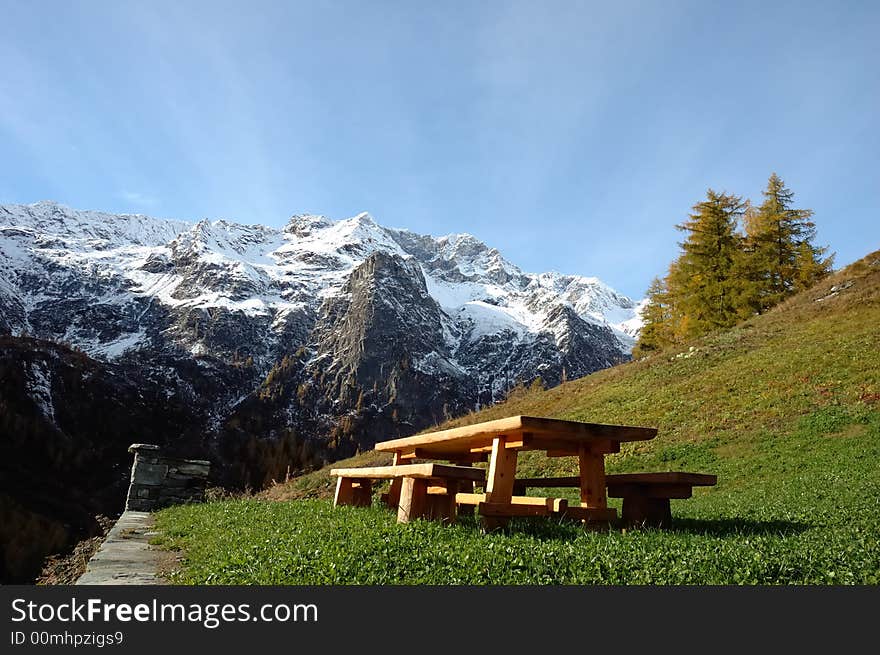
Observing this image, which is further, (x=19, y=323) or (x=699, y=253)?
(x=19, y=323)

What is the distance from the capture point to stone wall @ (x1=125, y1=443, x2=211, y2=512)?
11.9 metres

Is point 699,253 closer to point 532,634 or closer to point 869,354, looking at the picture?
point 869,354

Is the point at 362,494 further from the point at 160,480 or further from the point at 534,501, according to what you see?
the point at 160,480

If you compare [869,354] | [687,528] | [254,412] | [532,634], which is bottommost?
[532,634]

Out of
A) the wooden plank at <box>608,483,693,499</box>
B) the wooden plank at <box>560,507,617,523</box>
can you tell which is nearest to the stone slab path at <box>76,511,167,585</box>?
the wooden plank at <box>560,507,617,523</box>

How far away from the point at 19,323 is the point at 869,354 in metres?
160

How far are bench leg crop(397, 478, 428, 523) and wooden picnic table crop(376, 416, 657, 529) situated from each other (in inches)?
23.1

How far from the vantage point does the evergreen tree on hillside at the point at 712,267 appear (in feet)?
112

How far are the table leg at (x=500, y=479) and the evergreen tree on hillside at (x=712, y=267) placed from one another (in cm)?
3176

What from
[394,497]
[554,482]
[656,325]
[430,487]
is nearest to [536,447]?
[430,487]

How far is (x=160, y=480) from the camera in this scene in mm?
12250

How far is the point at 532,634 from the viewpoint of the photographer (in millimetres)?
3332

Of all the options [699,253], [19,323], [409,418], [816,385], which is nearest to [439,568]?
[816,385]

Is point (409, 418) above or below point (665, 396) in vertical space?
above
